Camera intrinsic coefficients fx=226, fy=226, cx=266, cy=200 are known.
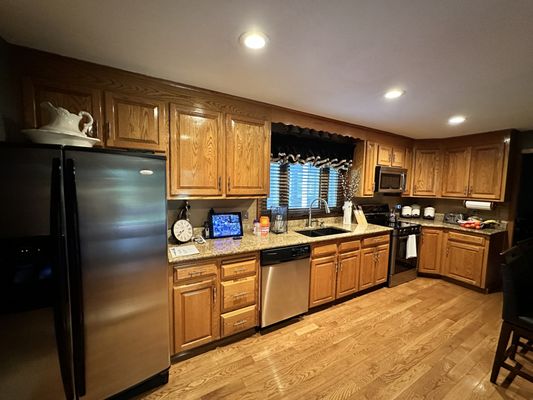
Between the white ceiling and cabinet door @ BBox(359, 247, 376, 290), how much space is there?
1872mm

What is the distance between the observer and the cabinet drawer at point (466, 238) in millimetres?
3186

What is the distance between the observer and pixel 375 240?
10.1ft

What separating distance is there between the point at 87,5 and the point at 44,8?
0.24 metres

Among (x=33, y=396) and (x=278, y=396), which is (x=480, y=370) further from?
(x=33, y=396)

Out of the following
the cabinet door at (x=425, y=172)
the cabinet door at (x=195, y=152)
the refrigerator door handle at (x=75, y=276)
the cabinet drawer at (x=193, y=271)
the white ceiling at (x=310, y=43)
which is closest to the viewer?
the white ceiling at (x=310, y=43)

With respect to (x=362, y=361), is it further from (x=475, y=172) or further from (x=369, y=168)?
(x=475, y=172)

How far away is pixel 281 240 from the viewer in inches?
94.2

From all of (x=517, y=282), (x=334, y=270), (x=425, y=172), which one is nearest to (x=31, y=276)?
(x=334, y=270)

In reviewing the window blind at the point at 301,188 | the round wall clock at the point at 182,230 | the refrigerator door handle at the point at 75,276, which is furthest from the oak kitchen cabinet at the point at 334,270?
the refrigerator door handle at the point at 75,276

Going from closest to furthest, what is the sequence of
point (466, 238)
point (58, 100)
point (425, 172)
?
point (58, 100) → point (466, 238) → point (425, 172)

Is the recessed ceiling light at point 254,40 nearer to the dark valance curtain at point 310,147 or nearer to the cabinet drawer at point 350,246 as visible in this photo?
the dark valance curtain at point 310,147

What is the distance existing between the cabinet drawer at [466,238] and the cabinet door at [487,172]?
→ 643mm

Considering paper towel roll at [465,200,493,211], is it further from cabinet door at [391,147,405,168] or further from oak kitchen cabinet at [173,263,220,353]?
oak kitchen cabinet at [173,263,220,353]

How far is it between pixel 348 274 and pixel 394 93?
207 cm
